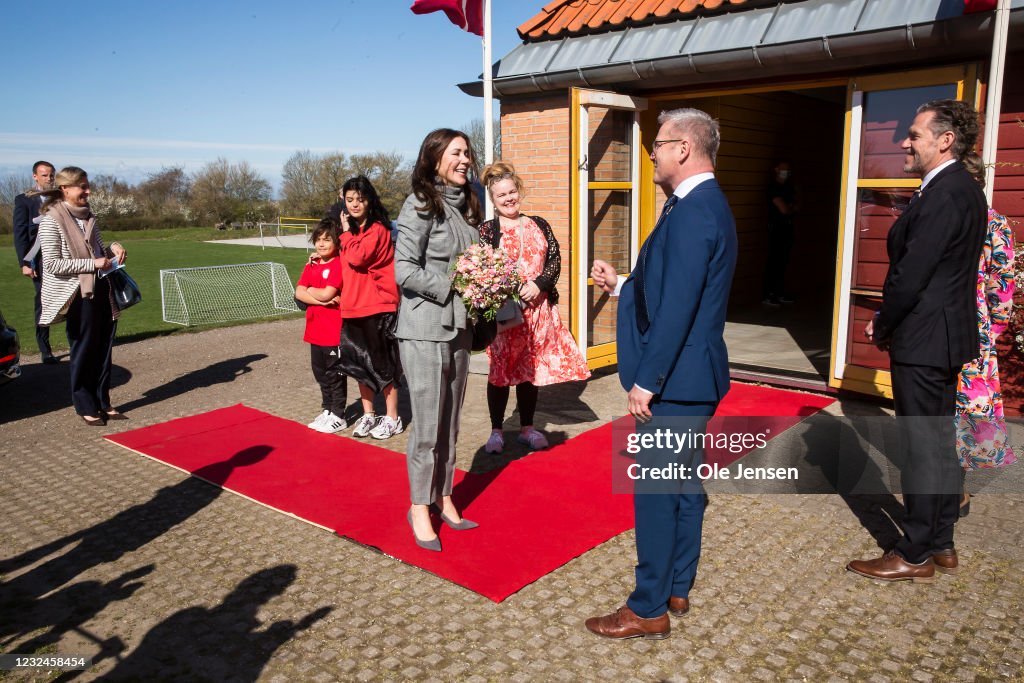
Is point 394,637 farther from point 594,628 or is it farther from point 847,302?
point 847,302

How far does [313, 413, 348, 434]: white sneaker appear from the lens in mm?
6434

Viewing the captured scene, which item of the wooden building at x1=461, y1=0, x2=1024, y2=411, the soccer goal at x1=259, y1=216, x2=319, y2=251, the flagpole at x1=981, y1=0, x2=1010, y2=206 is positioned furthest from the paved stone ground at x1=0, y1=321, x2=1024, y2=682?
the soccer goal at x1=259, y1=216, x2=319, y2=251

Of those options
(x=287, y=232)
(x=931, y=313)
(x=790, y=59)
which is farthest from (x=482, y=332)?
(x=287, y=232)

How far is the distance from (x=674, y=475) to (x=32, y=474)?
4.76m

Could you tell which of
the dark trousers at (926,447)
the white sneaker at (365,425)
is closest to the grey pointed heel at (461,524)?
the white sneaker at (365,425)

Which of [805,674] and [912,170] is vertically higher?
[912,170]

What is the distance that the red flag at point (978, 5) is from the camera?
5.24 meters

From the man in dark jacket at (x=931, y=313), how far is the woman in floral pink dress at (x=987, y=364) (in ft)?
1.75

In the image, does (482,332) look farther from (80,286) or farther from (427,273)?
(80,286)

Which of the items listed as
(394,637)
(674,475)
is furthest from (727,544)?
(394,637)

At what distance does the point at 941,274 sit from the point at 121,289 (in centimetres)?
621

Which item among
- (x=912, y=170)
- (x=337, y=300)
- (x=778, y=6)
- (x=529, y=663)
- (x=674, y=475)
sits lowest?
(x=529, y=663)

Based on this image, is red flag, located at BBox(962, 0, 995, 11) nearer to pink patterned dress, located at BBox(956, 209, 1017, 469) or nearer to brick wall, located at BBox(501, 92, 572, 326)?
pink patterned dress, located at BBox(956, 209, 1017, 469)

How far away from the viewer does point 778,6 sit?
6590mm
